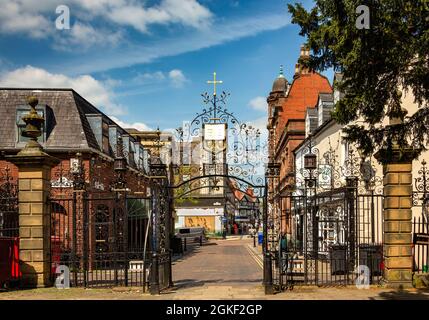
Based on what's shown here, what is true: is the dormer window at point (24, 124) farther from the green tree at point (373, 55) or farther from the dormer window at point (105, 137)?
the green tree at point (373, 55)

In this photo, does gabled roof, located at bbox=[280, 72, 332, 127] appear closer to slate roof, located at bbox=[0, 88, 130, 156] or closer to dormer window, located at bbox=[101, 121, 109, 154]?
dormer window, located at bbox=[101, 121, 109, 154]

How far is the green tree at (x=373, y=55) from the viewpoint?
10273mm

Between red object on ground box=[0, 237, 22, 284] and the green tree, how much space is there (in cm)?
896

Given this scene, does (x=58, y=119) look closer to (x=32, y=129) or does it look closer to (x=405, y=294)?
(x=32, y=129)

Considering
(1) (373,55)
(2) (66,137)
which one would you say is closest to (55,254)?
(2) (66,137)

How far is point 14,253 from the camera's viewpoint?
570 inches

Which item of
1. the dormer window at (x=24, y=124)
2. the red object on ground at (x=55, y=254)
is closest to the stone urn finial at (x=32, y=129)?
the red object on ground at (x=55, y=254)

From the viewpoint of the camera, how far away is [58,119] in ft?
88.8

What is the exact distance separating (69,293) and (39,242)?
166 centimetres

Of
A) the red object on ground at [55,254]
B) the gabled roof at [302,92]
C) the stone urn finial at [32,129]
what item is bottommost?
the red object on ground at [55,254]

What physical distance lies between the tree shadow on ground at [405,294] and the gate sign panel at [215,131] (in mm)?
6823

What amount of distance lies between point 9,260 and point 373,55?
1042cm

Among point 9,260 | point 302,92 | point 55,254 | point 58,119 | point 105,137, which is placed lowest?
point 55,254

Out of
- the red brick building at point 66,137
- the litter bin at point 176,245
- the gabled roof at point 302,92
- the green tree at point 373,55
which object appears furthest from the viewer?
the gabled roof at point 302,92
